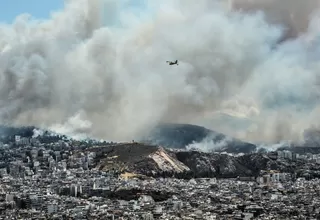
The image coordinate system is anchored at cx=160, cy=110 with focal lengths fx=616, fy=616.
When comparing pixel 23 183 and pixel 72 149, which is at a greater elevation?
pixel 72 149

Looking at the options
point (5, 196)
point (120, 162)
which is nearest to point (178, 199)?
point (5, 196)

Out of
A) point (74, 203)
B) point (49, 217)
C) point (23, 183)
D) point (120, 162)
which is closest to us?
point (49, 217)

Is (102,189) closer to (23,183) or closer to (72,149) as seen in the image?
(23,183)

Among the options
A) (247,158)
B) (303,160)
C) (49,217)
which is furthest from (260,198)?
(303,160)

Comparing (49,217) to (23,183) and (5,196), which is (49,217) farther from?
(23,183)

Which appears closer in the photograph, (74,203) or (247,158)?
(74,203)

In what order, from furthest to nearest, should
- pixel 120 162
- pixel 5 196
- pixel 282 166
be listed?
pixel 282 166, pixel 120 162, pixel 5 196
